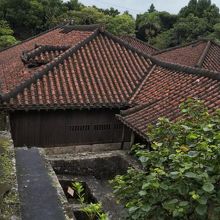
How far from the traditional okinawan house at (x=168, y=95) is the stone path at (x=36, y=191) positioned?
387 cm

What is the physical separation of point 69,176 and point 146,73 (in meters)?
5.79

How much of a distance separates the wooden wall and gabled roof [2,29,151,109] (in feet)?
1.60

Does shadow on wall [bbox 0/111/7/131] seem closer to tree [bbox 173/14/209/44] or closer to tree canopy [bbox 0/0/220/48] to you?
tree canopy [bbox 0/0/220/48]

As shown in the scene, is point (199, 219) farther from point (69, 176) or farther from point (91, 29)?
point (91, 29)

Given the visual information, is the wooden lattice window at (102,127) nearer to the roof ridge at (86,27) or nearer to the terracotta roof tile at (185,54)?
the roof ridge at (86,27)

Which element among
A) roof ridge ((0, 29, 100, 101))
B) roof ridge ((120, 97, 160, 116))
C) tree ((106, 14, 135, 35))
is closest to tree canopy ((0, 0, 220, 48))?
tree ((106, 14, 135, 35))

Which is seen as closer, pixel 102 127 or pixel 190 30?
pixel 102 127

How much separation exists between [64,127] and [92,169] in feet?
6.12

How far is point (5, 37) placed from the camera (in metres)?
38.7

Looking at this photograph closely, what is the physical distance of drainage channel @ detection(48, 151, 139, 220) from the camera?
36.5ft

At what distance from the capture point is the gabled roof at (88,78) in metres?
12.4

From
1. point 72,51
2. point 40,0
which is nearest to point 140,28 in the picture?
point 40,0

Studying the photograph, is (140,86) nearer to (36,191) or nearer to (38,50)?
(38,50)

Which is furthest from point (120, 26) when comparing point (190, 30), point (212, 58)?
point (212, 58)
